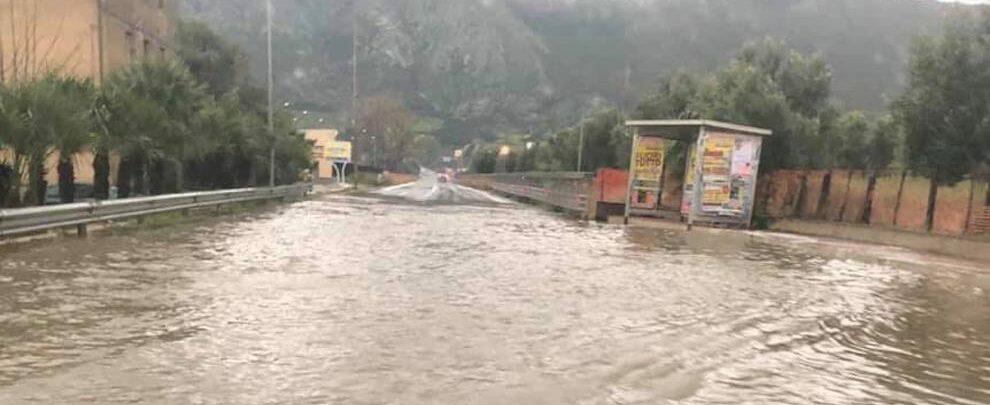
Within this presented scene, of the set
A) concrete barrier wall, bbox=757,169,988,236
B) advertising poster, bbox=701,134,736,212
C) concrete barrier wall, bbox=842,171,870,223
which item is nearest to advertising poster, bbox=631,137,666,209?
advertising poster, bbox=701,134,736,212

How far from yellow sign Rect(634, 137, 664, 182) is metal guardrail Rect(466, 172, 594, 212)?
5.10 metres

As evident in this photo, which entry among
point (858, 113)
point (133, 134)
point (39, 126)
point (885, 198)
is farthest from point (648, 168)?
point (858, 113)

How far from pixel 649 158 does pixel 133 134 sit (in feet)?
52.7

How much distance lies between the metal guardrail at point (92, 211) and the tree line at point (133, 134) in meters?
1.63

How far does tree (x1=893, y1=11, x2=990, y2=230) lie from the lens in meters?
19.4

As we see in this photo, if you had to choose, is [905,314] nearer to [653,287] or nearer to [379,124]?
[653,287]

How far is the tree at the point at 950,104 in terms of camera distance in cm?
1939

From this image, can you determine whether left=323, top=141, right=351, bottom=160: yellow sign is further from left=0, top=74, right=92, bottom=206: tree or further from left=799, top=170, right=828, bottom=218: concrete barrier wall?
left=0, top=74, right=92, bottom=206: tree

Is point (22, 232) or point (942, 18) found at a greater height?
point (942, 18)

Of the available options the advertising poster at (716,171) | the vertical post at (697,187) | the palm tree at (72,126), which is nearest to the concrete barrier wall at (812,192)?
the advertising poster at (716,171)

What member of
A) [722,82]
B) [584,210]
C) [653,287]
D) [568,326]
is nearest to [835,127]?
[722,82]

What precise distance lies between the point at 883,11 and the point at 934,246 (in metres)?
161

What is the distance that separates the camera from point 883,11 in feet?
521

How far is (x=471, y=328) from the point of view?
315 inches
